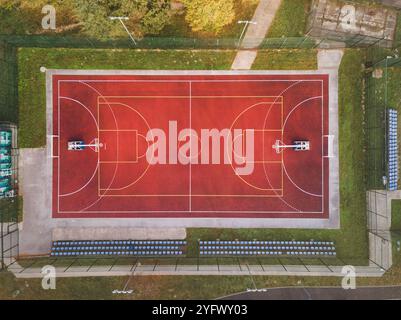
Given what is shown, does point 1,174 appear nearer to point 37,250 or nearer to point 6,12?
point 37,250

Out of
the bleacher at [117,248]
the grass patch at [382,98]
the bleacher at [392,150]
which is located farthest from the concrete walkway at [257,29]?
the bleacher at [117,248]

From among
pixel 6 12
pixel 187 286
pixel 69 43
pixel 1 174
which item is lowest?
pixel 187 286

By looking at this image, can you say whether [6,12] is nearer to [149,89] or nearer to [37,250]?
[149,89]

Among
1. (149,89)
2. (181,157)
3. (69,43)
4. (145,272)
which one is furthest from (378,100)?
(69,43)

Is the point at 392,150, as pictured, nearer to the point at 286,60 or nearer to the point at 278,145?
the point at 278,145

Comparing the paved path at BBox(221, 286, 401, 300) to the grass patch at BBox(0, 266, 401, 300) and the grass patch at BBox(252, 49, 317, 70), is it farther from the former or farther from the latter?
the grass patch at BBox(252, 49, 317, 70)

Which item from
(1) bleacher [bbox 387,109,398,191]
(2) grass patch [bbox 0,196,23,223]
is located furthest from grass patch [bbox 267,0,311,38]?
(2) grass patch [bbox 0,196,23,223]

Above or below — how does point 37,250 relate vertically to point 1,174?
below
